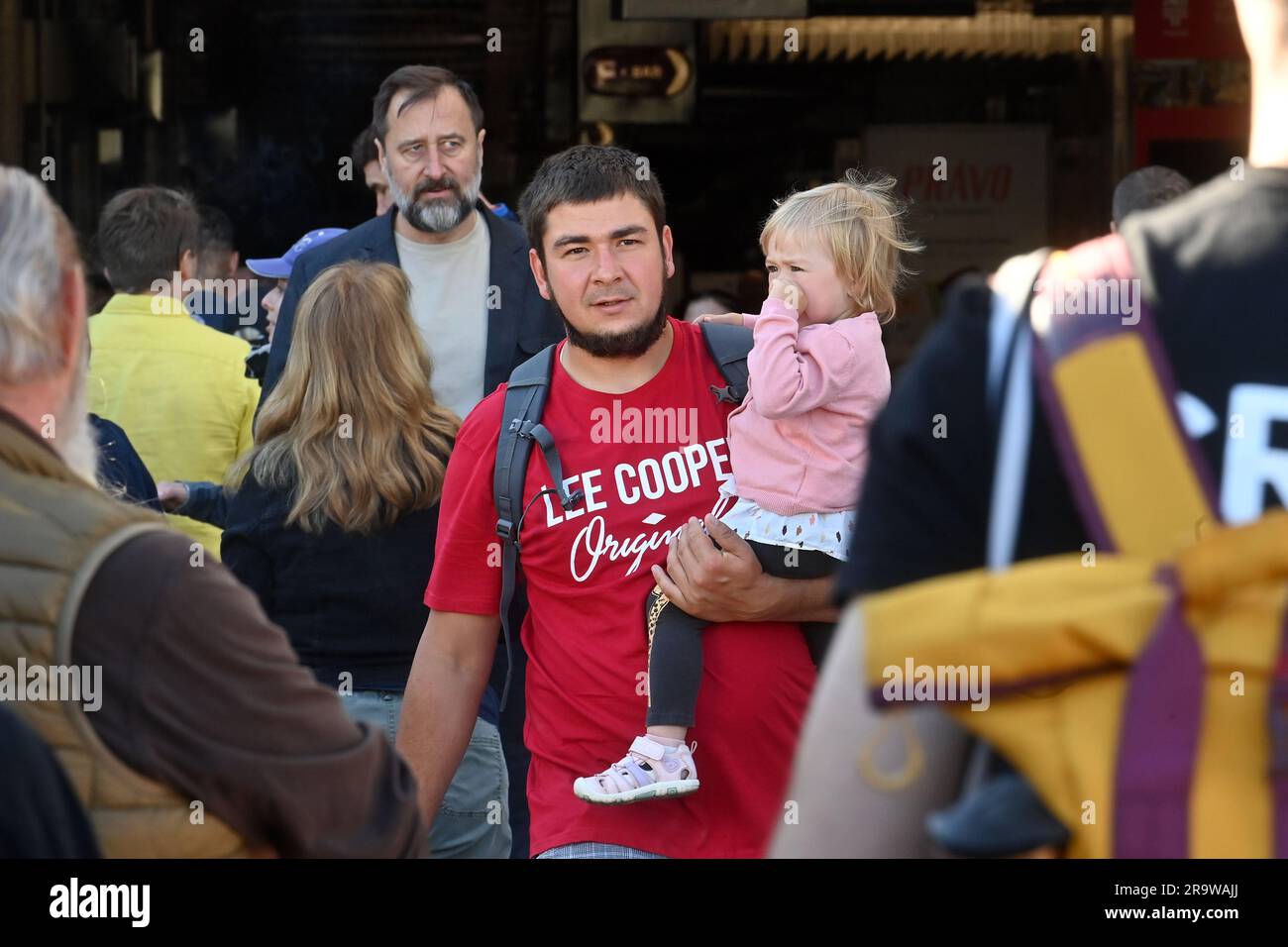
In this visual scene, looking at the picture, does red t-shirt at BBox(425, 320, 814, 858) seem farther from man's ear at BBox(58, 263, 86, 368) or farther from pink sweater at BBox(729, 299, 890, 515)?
man's ear at BBox(58, 263, 86, 368)

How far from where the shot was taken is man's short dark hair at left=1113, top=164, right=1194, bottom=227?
563cm

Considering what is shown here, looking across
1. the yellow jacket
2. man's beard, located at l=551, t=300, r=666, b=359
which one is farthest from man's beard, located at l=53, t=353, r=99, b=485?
the yellow jacket

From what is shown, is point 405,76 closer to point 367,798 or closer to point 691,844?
point 691,844

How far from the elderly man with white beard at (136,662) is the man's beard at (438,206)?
3.10 meters

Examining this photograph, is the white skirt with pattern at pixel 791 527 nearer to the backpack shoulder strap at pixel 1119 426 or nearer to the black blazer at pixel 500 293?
the black blazer at pixel 500 293

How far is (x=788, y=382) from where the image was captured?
3.46m

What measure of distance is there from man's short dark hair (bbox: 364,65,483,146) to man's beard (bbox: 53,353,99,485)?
3.40m

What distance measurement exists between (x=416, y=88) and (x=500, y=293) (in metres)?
0.83

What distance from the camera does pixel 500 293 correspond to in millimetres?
5191

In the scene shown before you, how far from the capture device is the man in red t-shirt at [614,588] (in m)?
3.49

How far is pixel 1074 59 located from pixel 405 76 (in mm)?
5711

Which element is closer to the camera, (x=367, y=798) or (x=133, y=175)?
(x=367, y=798)
